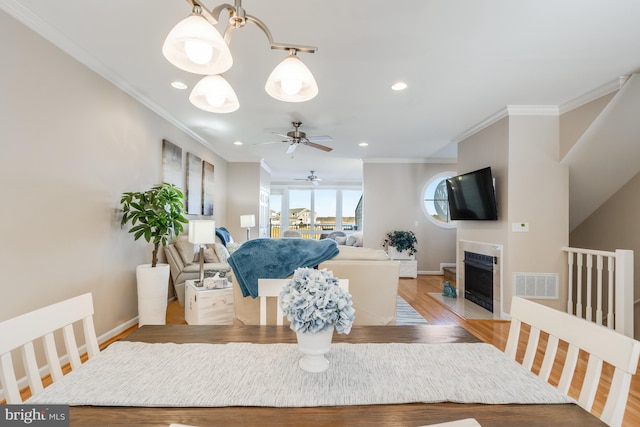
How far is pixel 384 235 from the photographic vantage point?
247 inches

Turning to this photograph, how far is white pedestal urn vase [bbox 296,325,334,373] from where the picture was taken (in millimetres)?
917

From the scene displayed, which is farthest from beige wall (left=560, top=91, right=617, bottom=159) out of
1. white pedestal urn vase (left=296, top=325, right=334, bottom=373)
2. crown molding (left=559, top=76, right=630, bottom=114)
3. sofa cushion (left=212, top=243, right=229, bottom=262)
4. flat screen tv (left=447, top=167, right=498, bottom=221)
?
sofa cushion (left=212, top=243, right=229, bottom=262)

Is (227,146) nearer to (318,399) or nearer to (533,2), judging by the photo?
(533,2)

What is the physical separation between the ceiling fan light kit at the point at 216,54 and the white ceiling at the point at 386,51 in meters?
0.79

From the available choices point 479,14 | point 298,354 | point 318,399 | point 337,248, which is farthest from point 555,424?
point 479,14

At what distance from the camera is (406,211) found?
20.7 ft

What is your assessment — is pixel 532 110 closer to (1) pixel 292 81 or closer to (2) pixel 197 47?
(1) pixel 292 81

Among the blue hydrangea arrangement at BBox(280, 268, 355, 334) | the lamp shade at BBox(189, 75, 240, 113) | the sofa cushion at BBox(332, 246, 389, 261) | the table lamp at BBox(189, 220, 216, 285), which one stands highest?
the lamp shade at BBox(189, 75, 240, 113)

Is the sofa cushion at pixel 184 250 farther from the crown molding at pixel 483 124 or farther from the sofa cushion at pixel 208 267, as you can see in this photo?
the crown molding at pixel 483 124

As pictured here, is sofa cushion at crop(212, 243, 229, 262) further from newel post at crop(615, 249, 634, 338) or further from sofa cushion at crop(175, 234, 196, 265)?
newel post at crop(615, 249, 634, 338)

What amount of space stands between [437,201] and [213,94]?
5.91 metres

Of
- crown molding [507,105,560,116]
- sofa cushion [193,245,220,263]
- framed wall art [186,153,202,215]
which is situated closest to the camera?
crown molding [507,105,560,116]

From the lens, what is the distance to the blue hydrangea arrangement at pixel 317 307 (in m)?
0.89

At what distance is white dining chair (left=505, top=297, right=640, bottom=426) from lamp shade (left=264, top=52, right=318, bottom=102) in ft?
4.25
